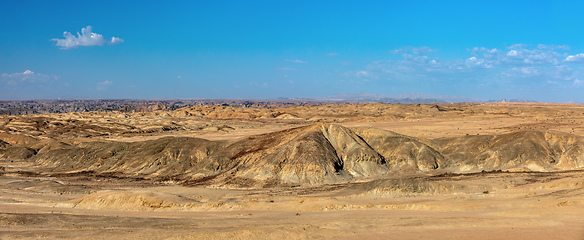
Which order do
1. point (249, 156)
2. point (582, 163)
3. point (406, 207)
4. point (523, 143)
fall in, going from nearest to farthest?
1. point (406, 207)
2. point (582, 163)
3. point (523, 143)
4. point (249, 156)

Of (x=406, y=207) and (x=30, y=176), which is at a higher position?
(x=406, y=207)

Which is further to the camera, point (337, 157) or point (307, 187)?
point (337, 157)

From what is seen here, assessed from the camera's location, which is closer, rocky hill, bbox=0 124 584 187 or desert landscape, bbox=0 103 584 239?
desert landscape, bbox=0 103 584 239

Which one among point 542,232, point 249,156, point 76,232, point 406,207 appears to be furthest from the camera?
point 249,156

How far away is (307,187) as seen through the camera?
44656 millimetres

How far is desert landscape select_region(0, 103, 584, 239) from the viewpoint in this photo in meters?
25.2

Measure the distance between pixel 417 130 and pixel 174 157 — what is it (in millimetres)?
46013

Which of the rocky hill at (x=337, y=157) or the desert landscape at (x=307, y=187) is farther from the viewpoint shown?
the rocky hill at (x=337, y=157)

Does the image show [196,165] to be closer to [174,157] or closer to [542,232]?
[174,157]

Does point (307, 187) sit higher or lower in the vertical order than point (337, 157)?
lower

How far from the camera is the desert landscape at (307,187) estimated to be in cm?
2517

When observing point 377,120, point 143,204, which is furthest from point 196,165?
point 377,120

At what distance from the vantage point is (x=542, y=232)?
22734 millimetres

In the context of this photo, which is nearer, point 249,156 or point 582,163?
point 582,163
